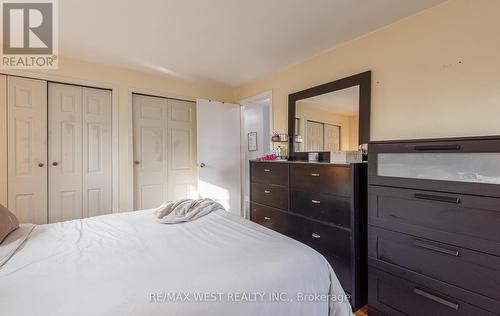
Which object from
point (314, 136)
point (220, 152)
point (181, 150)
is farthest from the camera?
point (220, 152)

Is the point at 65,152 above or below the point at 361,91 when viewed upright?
below

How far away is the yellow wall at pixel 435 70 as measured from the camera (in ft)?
5.02

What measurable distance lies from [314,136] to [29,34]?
9.48 ft

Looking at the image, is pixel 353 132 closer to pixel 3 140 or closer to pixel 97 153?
pixel 97 153

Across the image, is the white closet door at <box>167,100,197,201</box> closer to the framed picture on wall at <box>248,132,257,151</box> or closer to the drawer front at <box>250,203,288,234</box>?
the drawer front at <box>250,203,288,234</box>

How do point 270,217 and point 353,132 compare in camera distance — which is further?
point 270,217

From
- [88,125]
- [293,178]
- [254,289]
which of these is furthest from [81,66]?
[254,289]

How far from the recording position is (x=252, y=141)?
15.6 feet

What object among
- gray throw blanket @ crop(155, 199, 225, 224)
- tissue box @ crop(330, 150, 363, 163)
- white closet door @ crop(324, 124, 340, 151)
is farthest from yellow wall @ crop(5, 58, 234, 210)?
tissue box @ crop(330, 150, 363, 163)

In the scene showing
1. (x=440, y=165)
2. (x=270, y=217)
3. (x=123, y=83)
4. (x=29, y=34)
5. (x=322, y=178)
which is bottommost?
(x=270, y=217)

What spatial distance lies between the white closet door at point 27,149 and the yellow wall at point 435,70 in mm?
3229

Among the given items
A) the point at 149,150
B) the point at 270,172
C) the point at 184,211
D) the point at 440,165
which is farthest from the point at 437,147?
the point at 149,150

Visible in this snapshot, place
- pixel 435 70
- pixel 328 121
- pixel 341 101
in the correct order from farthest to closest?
pixel 328 121, pixel 341 101, pixel 435 70

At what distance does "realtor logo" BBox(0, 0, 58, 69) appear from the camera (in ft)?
5.87
